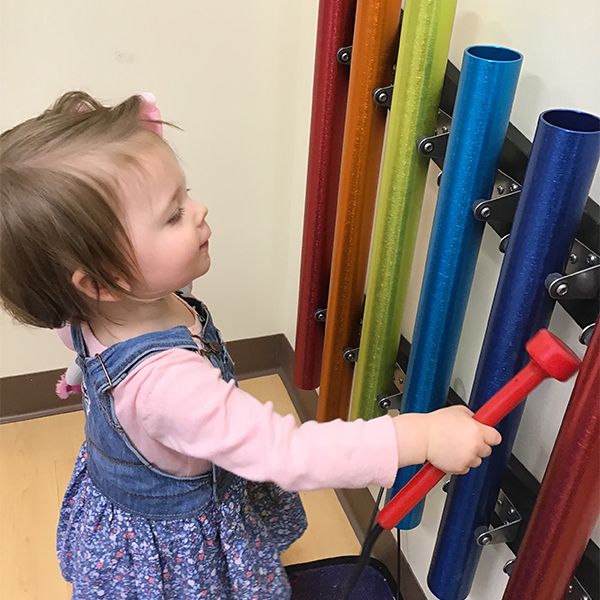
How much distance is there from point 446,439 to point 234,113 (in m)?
0.87

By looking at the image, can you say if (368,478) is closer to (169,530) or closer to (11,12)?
(169,530)

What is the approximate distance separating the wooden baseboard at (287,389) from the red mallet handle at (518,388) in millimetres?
478

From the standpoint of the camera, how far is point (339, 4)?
0.93 metres

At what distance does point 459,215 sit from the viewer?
0.77m

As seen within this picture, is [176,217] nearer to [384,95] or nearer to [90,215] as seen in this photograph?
[90,215]

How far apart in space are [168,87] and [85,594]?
2.82ft

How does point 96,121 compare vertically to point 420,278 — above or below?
above

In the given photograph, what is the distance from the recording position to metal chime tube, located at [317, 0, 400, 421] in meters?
0.86

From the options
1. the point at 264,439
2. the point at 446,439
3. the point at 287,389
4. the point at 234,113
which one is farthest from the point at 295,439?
the point at 287,389

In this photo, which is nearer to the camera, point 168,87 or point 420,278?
point 420,278

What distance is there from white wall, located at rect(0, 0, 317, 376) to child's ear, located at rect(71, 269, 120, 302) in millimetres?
615

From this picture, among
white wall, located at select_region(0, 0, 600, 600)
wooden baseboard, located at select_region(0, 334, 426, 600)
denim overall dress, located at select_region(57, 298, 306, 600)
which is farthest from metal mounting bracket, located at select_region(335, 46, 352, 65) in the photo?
wooden baseboard, located at select_region(0, 334, 426, 600)

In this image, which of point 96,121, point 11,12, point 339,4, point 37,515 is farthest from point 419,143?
point 37,515

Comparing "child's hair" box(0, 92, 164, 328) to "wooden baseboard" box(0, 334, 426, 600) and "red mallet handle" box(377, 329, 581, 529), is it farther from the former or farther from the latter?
"wooden baseboard" box(0, 334, 426, 600)
